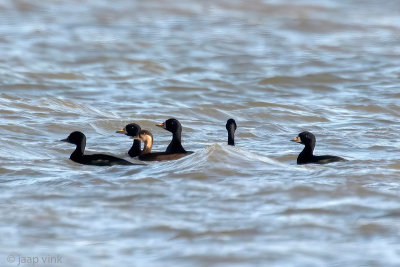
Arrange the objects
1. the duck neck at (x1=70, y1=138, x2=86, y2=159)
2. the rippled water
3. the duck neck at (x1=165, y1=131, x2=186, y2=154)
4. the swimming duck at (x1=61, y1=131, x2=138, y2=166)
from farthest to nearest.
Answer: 1. the duck neck at (x1=165, y1=131, x2=186, y2=154)
2. the duck neck at (x1=70, y1=138, x2=86, y2=159)
3. the swimming duck at (x1=61, y1=131, x2=138, y2=166)
4. the rippled water

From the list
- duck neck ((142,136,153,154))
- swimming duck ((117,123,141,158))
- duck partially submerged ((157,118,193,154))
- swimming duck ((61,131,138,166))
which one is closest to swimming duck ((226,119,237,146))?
duck partially submerged ((157,118,193,154))

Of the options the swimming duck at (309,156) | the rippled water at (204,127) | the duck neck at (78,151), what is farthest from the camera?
the duck neck at (78,151)

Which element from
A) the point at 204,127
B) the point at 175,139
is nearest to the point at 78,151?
the point at 175,139

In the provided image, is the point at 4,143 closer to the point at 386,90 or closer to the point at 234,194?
the point at 234,194

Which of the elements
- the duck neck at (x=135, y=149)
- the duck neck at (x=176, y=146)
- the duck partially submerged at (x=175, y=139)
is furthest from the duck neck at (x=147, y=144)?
the duck neck at (x=176, y=146)

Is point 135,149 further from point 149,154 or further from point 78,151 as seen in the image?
point 78,151

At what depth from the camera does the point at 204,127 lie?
698 inches

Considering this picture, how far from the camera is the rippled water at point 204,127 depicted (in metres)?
9.54

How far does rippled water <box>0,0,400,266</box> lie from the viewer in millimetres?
9539

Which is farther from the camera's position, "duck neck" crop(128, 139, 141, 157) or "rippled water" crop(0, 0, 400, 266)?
"duck neck" crop(128, 139, 141, 157)

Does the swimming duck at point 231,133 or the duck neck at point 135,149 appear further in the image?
the swimming duck at point 231,133

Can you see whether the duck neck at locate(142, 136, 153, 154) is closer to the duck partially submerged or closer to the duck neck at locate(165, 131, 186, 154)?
the duck partially submerged

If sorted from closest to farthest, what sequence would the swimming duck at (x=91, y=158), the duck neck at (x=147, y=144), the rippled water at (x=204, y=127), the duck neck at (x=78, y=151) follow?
1. the rippled water at (x=204, y=127)
2. the swimming duck at (x=91, y=158)
3. the duck neck at (x=78, y=151)
4. the duck neck at (x=147, y=144)

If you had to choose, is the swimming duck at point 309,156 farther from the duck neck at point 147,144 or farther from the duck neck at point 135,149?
the duck neck at point 135,149
